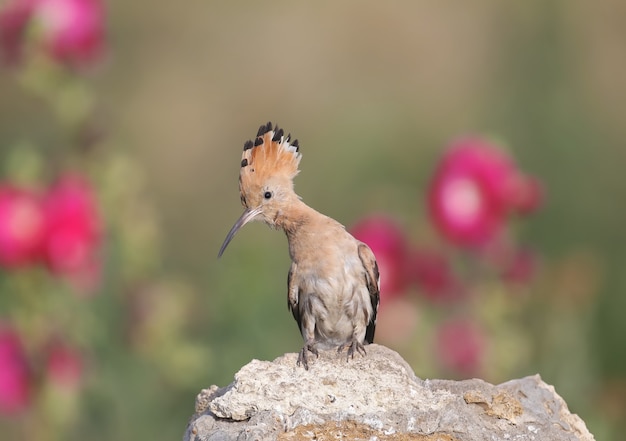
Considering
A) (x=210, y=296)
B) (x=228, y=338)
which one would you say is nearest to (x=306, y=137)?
(x=210, y=296)

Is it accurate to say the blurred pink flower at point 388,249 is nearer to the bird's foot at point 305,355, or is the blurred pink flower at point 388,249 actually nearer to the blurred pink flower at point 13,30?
the bird's foot at point 305,355

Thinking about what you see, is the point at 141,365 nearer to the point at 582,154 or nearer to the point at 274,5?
the point at 582,154

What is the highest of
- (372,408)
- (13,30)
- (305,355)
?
(13,30)

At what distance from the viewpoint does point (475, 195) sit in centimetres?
575

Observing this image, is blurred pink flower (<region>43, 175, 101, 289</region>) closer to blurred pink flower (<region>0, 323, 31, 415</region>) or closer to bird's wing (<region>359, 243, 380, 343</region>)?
blurred pink flower (<region>0, 323, 31, 415</region>)

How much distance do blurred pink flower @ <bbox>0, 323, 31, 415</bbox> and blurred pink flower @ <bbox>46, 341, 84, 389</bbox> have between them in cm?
11

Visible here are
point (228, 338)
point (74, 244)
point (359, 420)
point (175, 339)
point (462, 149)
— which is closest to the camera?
point (359, 420)

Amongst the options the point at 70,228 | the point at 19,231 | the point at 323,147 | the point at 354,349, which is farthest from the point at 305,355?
the point at 323,147

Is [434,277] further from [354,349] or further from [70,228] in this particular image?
[354,349]

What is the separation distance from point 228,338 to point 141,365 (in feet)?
1.77

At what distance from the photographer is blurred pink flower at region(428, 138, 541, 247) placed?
5.74 meters

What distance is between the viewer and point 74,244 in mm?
5488

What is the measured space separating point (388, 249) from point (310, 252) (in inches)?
54.8

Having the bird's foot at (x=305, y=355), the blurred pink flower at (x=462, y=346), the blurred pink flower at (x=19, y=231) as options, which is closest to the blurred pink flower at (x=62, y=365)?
the blurred pink flower at (x=19, y=231)
